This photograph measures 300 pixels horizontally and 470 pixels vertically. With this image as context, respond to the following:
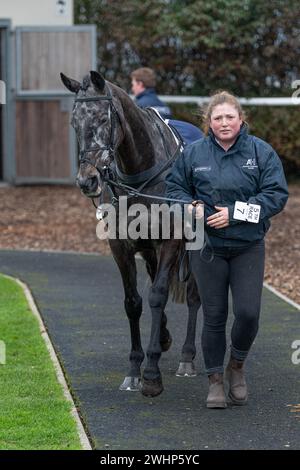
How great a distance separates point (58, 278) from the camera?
12.0m

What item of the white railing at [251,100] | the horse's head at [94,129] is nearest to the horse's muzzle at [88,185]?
the horse's head at [94,129]

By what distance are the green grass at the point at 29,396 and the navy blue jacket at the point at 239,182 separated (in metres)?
1.40

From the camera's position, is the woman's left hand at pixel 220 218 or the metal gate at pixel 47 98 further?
the metal gate at pixel 47 98

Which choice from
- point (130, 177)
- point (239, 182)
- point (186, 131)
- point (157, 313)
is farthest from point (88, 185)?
point (186, 131)

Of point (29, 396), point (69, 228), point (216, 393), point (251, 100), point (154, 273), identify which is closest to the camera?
point (216, 393)

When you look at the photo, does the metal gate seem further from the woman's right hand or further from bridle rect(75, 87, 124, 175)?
the woman's right hand

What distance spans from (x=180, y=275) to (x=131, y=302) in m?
0.38

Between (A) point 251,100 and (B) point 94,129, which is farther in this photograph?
(A) point 251,100

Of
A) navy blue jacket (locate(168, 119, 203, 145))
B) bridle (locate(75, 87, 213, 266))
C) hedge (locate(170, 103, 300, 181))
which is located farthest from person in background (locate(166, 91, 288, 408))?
hedge (locate(170, 103, 300, 181))

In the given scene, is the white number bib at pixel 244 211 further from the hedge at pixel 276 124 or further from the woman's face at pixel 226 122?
the hedge at pixel 276 124

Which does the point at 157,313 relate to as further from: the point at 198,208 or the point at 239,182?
the point at 239,182

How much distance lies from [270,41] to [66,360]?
12855mm

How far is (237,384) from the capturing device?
23.2ft

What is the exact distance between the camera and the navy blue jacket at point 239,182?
670 centimetres
